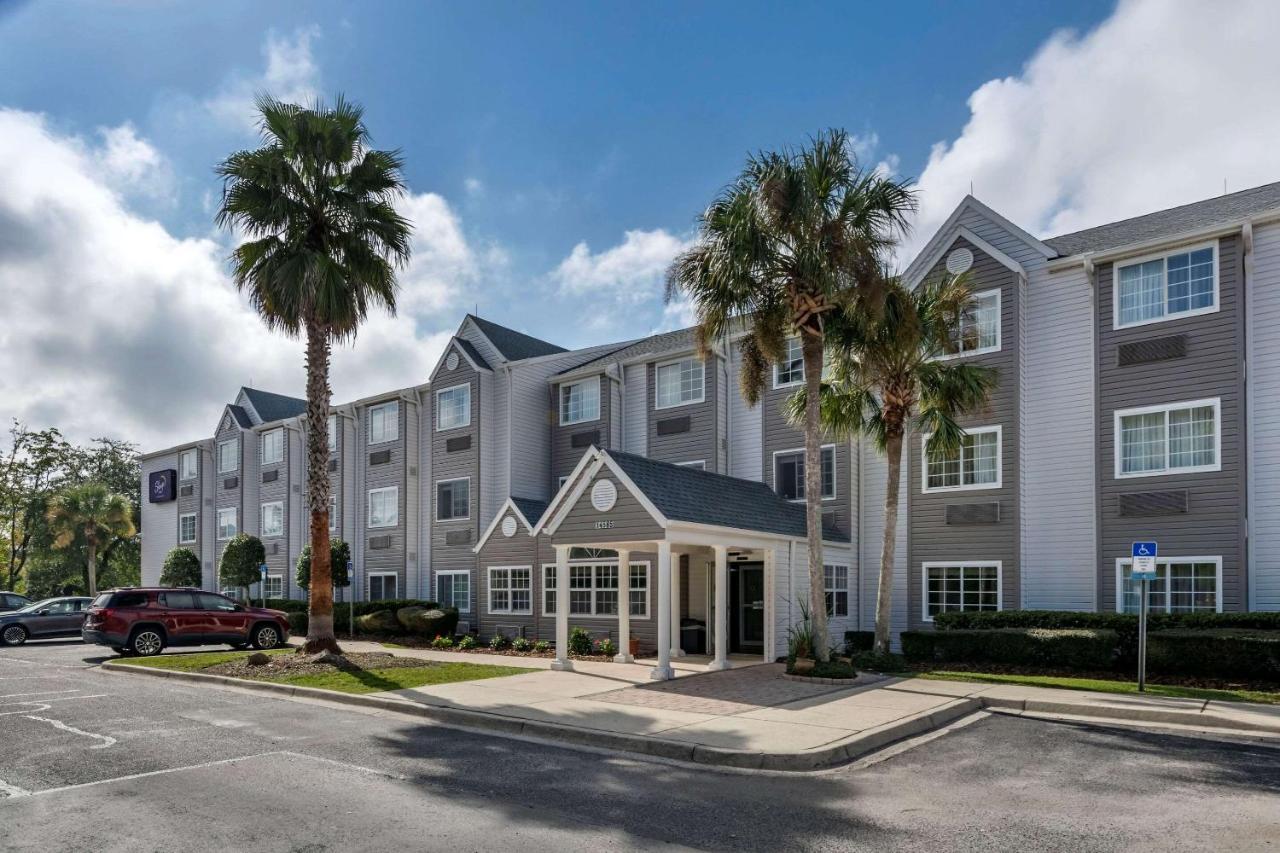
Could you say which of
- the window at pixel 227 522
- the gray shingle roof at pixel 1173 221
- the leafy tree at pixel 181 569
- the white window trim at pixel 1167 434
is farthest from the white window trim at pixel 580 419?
the leafy tree at pixel 181 569

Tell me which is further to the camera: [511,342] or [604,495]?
[511,342]

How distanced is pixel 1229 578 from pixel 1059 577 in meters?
3.29

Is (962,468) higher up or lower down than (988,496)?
higher up

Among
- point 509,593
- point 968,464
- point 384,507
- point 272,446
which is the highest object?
point 272,446

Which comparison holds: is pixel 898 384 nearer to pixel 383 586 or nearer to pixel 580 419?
pixel 580 419

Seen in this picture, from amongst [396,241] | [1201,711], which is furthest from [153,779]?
[396,241]

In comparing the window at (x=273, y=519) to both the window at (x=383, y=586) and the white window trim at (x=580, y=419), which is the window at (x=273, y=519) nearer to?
the window at (x=383, y=586)

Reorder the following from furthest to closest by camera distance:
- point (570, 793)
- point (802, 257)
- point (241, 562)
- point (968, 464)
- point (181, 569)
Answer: point (181, 569), point (241, 562), point (968, 464), point (802, 257), point (570, 793)

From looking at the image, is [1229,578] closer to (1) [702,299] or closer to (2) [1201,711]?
(2) [1201,711]

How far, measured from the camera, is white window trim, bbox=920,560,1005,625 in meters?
21.0

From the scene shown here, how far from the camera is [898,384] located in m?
19.1

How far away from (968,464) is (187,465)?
37388 millimetres

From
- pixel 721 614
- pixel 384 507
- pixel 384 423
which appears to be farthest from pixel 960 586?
pixel 384 423

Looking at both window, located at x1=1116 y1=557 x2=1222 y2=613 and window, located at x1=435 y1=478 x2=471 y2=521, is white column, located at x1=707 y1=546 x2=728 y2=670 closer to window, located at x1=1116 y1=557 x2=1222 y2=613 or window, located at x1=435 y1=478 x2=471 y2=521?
window, located at x1=1116 y1=557 x2=1222 y2=613
